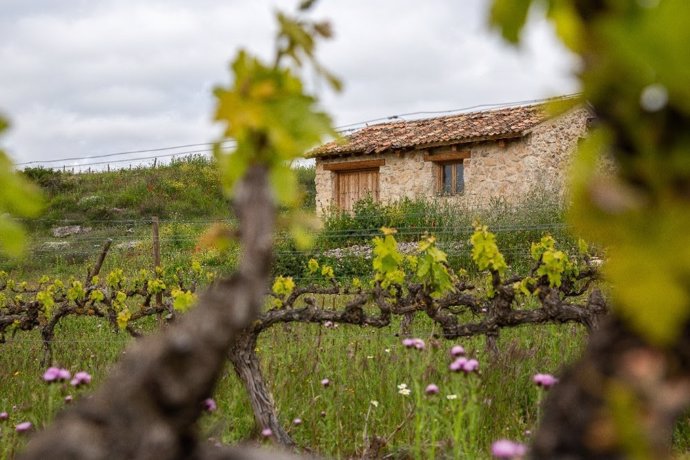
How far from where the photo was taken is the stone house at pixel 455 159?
18547 mm

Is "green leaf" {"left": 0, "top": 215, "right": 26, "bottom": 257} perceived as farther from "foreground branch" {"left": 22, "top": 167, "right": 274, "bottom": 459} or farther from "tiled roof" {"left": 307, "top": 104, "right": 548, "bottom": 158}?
"tiled roof" {"left": 307, "top": 104, "right": 548, "bottom": 158}

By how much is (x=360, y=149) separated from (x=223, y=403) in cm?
1643

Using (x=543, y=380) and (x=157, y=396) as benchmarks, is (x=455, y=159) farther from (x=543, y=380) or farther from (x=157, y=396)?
(x=157, y=396)

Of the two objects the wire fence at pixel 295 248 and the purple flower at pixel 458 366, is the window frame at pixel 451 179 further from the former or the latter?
the purple flower at pixel 458 366

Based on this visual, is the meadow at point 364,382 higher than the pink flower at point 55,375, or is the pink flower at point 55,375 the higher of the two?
the pink flower at point 55,375

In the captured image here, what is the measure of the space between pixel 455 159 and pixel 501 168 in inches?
59.4

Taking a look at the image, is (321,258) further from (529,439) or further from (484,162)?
(529,439)

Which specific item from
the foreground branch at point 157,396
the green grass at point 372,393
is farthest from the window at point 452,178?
the foreground branch at point 157,396

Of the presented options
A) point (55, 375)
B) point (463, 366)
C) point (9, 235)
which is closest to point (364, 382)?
point (463, 366)

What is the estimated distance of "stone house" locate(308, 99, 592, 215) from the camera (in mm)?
18547

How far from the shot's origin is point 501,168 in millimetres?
18891

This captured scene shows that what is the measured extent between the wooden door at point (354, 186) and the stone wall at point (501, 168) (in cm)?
51

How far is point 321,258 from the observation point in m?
15.6

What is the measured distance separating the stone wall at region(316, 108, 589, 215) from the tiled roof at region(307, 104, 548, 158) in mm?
406
